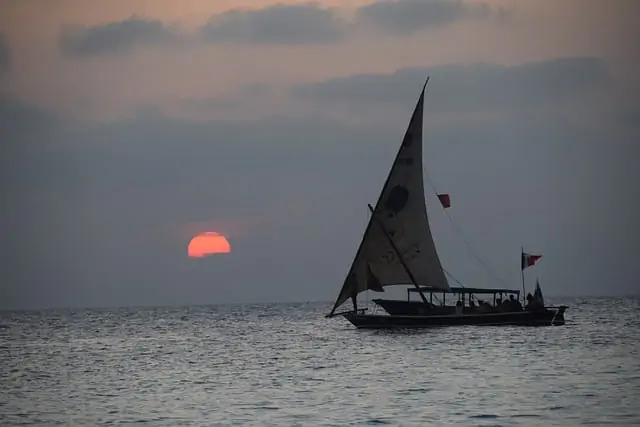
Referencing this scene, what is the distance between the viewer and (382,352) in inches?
2464

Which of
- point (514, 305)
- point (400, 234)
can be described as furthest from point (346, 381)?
point (514, 305)

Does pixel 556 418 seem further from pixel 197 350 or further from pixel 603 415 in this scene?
pixel 197 350

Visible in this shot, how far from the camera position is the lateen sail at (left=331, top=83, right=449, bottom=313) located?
7575 cm

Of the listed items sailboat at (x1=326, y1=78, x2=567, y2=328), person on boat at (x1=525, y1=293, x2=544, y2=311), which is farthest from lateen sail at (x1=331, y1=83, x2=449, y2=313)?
person on boat at (x1=525, y1=293, x2=544, y2=311)

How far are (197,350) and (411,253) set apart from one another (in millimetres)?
15555

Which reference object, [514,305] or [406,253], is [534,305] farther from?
[406,253]

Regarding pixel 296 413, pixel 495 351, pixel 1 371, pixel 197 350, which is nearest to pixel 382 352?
pixel 495 351

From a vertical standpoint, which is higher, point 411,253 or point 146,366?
point 411,253

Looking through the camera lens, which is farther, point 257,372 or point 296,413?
point 257,372

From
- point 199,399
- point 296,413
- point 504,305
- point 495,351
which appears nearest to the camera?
point 296,413

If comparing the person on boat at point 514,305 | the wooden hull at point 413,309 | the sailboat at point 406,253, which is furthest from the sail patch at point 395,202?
the person on boat at point 514,305

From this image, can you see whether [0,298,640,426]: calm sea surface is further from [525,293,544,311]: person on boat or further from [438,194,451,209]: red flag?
[438,194,451,209]: red flag

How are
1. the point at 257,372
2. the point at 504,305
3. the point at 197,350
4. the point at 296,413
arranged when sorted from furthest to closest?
the point at 504,305 → the point at 197,350 → the point at 257,372 → the point at 296,413

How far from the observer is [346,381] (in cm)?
4772
